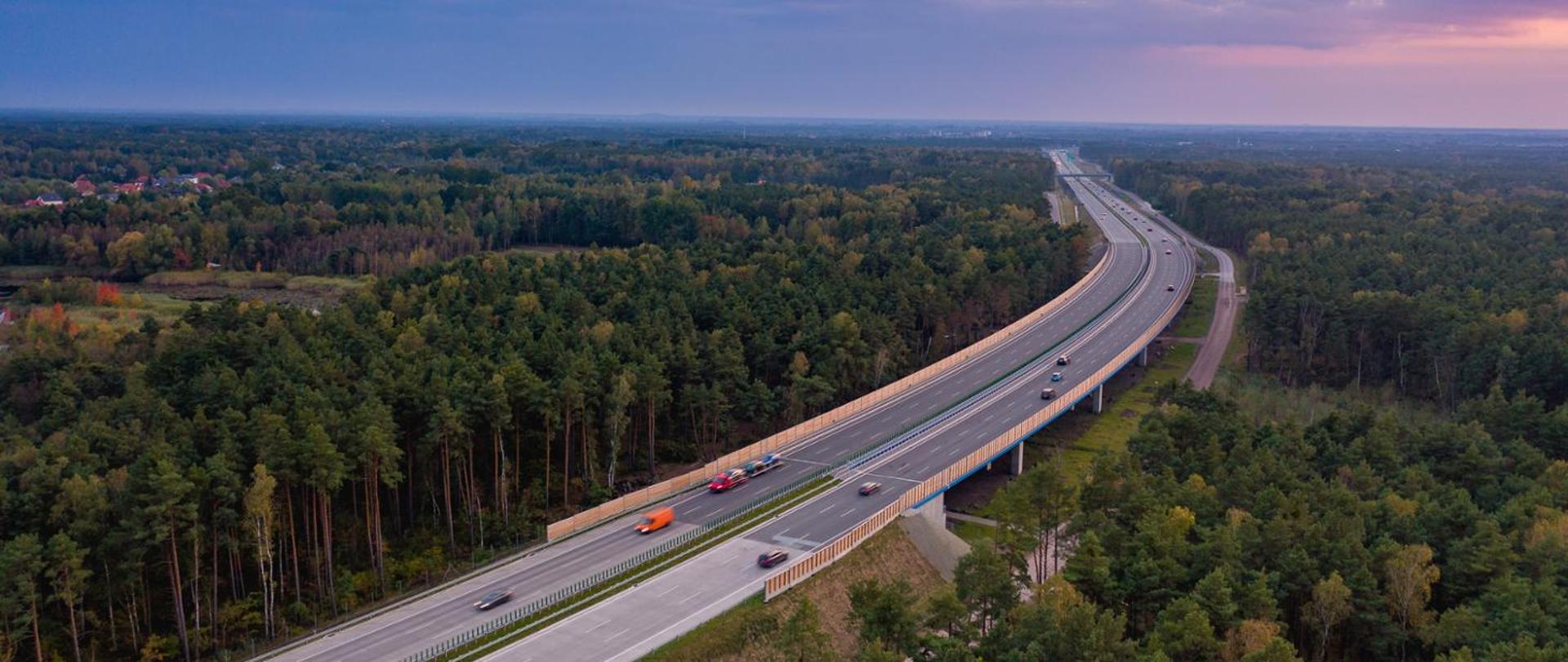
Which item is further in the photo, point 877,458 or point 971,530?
point 877,458

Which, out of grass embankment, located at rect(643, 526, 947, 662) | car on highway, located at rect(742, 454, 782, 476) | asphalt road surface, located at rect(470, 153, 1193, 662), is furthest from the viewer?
car on highway, located at rect(742, 454, 782, 476)

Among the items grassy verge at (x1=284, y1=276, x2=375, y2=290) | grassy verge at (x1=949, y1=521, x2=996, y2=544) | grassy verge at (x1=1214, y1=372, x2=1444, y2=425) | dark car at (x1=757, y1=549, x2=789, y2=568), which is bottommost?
grassy verge at (x1=949, y1=521, x2=996, y2=544)

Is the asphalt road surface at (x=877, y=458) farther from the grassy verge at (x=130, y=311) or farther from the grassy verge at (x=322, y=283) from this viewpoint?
the grassy verge at (x=322, y=283)

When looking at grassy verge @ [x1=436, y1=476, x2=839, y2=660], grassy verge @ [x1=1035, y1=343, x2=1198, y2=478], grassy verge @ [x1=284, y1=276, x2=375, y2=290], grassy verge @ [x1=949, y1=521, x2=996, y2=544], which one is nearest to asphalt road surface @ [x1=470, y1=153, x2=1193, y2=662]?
grassy verge @ [x1=436, y1=476, x2=839, y2=660]

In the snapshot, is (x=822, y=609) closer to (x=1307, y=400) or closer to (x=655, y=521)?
(x=655, y=521)

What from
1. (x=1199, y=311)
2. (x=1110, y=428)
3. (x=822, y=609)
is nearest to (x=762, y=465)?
(x=822, y=609)

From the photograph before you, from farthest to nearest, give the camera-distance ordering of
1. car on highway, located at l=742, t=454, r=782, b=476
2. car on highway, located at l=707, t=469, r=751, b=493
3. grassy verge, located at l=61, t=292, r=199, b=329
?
grassy verge, located at l=61, t=292, r=199, b=329
car on highway, located at l=742, t=454, r=782, b=476
car on highway, located at l=707, t=469, r=751, b=493

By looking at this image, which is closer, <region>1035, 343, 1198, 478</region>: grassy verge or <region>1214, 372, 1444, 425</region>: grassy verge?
<region>1035, 343, 1198, 478</region>: grassy verge

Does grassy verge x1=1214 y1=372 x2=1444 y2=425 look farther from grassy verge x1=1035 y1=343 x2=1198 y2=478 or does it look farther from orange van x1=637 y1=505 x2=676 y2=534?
orange van x1=637 y1=505 x2=676 y2=534
